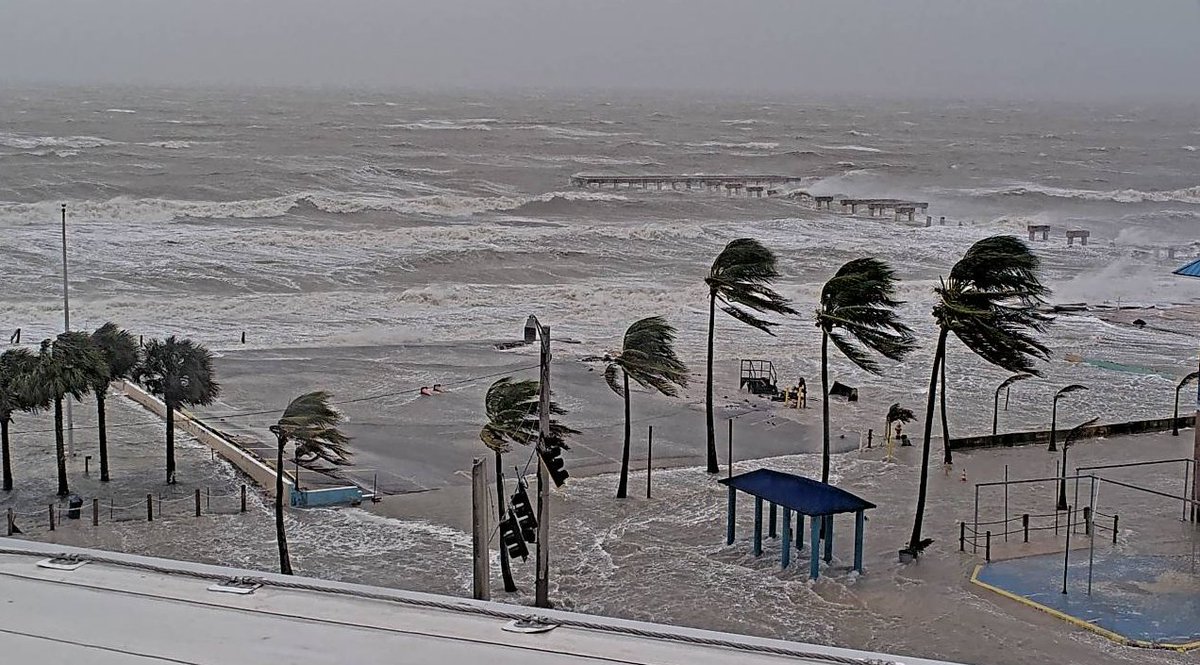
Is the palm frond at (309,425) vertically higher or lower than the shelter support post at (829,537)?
higher

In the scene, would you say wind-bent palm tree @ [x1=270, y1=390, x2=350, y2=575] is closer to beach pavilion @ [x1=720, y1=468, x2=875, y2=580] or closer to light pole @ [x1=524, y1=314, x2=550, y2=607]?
light pole @ [x1=524, y1=314, x2=550, y2=607]

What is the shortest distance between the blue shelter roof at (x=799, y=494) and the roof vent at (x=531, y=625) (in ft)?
30.8

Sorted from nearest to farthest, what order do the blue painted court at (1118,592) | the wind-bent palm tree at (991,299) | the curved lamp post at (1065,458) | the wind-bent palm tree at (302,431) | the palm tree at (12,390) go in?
the blue painted court at (1118,592)
the wind-bent palm tree at (302,431)
the wind-bent palm tree at (991,299)
the curved lamp post at (1065,458)
the palm tree at (12,390)

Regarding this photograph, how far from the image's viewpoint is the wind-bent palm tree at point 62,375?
64.9 feet

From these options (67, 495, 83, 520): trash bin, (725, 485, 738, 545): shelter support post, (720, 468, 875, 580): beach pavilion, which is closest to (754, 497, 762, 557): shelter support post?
(720, 468, 875, 580): beach pavilion

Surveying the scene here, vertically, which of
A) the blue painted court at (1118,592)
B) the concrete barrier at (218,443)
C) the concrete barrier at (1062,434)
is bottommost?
the concrete barrier at (218,443)

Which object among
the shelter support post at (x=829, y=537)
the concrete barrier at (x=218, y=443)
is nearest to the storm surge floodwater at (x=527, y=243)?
the shelter support post at (x=829, y=537)

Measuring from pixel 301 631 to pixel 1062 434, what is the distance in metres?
19.6

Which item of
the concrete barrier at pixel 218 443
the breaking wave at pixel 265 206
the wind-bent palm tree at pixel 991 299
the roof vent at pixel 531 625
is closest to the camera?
the roof vent at pixel 531 625

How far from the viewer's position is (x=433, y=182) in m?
84.8

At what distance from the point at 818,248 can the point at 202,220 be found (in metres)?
29.5

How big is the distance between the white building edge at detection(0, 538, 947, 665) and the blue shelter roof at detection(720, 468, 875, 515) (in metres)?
9.26

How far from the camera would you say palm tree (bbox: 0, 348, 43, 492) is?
64.4 feet

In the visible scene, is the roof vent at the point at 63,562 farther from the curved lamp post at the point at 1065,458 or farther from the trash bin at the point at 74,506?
the curved lamp post at the point at 1065,458
